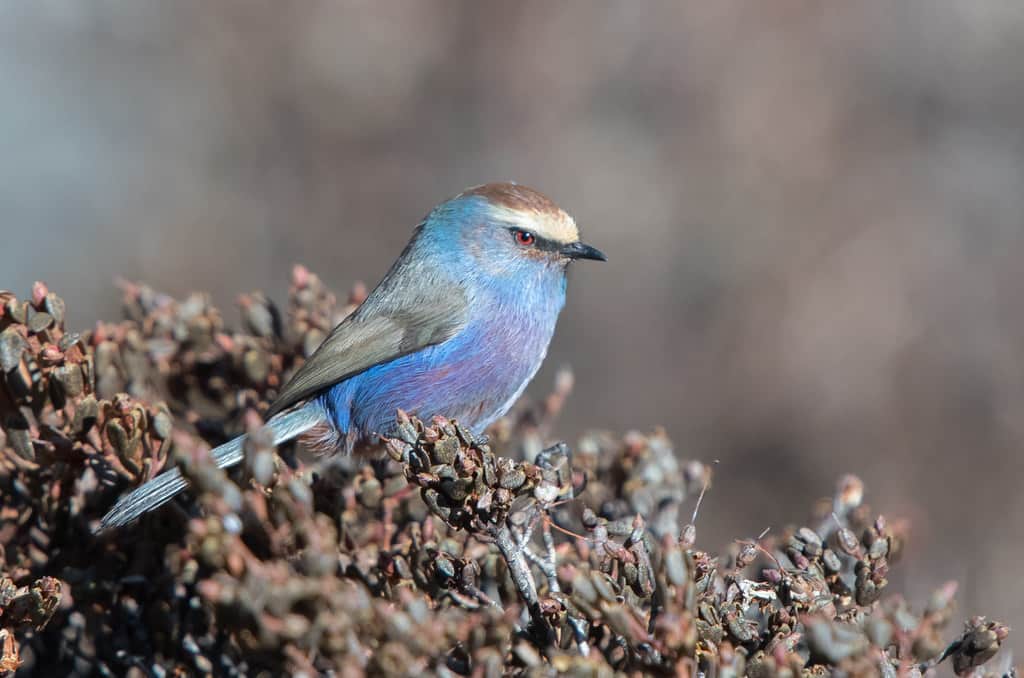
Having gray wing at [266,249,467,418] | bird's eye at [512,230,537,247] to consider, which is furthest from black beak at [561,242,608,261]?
gray wing at [266,249,467,418]

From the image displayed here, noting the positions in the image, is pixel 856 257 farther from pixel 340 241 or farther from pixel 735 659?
pixel 735 659

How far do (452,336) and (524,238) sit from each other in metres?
0.56

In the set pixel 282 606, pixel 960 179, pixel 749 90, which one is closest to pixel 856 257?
pixel 960 179

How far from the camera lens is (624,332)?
29.1ft

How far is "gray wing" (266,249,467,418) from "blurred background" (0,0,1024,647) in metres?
3.67

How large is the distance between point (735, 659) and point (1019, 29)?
7.65 metres

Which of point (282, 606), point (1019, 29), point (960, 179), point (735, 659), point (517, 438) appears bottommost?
point (282, 606)

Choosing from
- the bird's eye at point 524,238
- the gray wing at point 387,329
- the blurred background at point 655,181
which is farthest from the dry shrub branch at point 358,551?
the blurred background at point 655,181

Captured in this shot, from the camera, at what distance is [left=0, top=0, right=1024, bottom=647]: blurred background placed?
775 centimetres

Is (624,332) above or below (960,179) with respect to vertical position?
below

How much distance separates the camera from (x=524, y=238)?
4.59 m

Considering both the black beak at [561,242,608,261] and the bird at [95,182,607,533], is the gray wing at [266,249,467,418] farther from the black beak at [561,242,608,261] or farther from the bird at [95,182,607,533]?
the black beak at [561,242,608,261]

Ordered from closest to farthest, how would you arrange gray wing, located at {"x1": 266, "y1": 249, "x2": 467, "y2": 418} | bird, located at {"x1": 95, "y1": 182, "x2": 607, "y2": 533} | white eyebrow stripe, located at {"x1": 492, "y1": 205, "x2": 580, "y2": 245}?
1. gray wing, located at {"x1": 266, "y1": 249, "x2": 467, "y2": 418}
2. bird, located at {"x1": 95, "y1": 182, "x2": 607, "y2": 533}
3. white eyebrow stripe, located at {"x1": 492, "y1": 205, "x2": 580, "y2": 245}

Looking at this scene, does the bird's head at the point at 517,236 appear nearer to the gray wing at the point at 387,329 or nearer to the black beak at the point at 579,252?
the black beak at the point at 579,252
